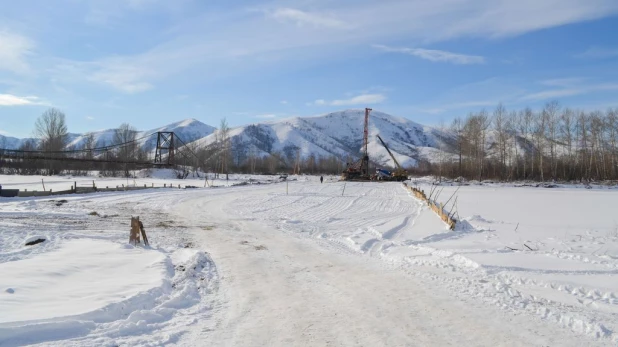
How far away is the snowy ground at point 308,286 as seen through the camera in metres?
6.10

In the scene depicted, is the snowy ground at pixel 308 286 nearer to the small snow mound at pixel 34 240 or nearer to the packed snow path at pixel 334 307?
the packed snow path at pixel 334 307

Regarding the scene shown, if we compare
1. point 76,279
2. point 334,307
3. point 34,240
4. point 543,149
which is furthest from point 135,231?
point 543,149

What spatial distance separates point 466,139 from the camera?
288ft

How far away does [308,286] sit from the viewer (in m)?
8.96

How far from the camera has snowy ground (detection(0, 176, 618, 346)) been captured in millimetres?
6098

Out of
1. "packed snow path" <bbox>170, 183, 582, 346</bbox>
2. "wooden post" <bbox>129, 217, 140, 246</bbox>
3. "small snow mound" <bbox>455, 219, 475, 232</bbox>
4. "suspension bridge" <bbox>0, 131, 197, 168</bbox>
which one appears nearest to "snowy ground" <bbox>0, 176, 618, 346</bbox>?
"packed snow path" <bbox>170, 183, 582, 346</bbox>

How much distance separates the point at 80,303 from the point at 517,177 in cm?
8248

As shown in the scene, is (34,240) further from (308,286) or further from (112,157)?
(112,157)

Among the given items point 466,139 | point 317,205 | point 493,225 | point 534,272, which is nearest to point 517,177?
point 466,139

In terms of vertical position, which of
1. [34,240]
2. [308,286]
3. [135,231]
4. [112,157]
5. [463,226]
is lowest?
[308,286]

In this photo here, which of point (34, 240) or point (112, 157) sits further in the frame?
point (112, 157)

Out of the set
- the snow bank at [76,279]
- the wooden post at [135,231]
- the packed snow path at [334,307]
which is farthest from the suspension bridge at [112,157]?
the packed snow path at [334,307]

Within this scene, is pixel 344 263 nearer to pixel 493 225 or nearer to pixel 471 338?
pixel 471 338

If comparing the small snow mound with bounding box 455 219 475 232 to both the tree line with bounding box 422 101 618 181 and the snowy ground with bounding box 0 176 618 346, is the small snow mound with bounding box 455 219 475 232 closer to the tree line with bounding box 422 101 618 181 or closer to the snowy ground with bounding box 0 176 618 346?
the snowy ground with bounding box 0 176 618 346
